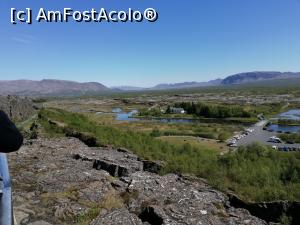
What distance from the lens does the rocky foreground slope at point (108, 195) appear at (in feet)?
32.6

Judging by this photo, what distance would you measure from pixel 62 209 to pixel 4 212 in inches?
317

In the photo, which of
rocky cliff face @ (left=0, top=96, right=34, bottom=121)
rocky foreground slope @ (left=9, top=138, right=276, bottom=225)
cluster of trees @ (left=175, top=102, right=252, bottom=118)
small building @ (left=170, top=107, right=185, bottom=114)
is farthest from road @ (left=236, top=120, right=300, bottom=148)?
Answer: rocky foreground slope @ (left=9, top=138, right=276, bottom=225)

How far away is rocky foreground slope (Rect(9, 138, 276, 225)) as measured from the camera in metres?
9.92

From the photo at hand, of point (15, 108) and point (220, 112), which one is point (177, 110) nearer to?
point (220, 112)

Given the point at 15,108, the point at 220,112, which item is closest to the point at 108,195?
the point at 15,108

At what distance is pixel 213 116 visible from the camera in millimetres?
93625

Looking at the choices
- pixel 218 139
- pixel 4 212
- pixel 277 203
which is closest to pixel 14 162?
pixel 277 203

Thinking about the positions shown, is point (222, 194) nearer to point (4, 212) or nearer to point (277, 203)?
point (277, 203)

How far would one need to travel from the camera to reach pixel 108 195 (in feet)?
39.5

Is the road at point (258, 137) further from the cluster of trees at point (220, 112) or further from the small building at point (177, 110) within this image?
the small building at point (177, 110)

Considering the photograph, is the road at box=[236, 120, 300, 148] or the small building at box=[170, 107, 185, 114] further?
the small building at box=[170, 107, 185, 114]

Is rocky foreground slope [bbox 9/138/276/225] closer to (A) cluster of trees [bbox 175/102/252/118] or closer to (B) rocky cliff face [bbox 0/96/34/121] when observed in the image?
(B) rocky cliff face [bbox 0/96/34/121]

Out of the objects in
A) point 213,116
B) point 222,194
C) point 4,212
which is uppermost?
point 4,212

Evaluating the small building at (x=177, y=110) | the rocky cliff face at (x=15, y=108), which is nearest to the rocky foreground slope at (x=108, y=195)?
the rocky cliff face at (x=15, y=108)
